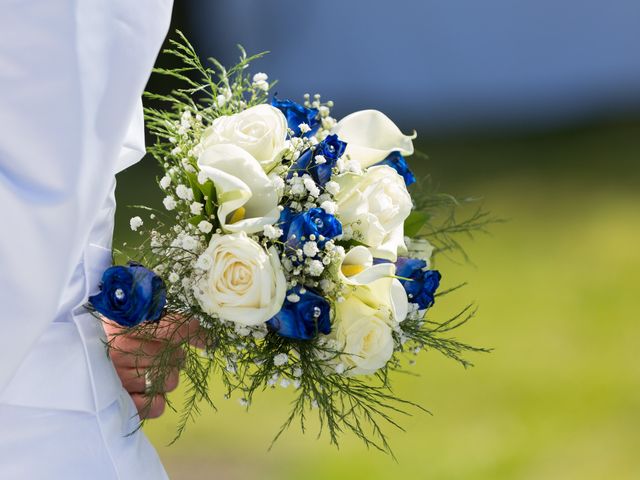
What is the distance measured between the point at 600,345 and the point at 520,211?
2046 mm

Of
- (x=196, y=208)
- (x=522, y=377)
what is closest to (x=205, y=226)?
(x=196, y=208)

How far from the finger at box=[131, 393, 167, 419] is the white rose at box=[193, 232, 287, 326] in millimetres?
275

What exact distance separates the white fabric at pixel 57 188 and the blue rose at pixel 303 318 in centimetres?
32

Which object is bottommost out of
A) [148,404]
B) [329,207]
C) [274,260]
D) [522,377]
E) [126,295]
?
[522,377]

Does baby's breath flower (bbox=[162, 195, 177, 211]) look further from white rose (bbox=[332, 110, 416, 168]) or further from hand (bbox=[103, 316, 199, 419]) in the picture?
white rose (bbox=[332, 110, 416, 168])

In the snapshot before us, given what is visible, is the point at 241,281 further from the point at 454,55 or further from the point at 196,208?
the point at 454,55

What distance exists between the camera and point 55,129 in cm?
127

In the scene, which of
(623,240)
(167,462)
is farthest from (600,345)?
(167,462)

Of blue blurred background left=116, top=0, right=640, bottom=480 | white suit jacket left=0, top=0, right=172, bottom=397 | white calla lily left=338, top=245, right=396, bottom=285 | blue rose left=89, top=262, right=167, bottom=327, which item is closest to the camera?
white suit jacket left=0, top=0, right=172, bottom=397

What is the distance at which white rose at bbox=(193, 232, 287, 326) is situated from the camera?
145cm

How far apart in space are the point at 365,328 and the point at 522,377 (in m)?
3.44

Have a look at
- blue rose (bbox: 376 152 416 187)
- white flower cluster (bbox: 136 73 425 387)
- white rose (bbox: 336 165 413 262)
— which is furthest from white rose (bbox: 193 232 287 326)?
blue rose (bbox: 376 152 416 187)

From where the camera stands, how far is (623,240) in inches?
251

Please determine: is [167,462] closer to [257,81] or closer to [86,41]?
[257,81]
